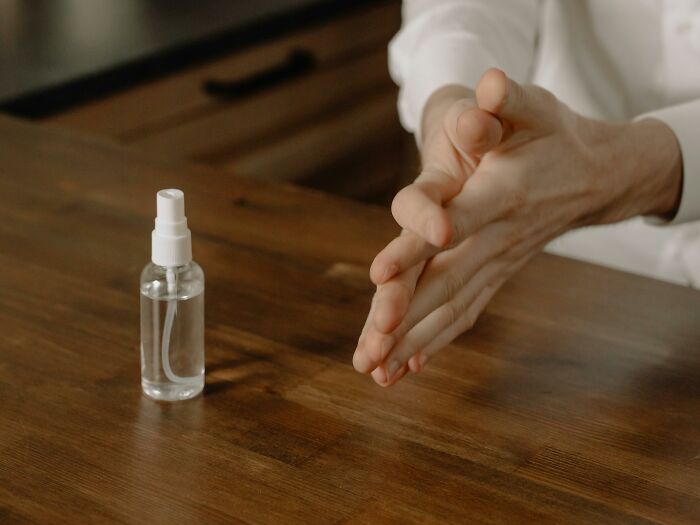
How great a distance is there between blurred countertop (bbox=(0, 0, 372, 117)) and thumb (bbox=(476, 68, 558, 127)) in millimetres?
904

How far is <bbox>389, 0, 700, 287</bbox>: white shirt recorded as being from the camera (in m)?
1.20

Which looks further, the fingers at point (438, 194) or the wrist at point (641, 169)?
the wrist at point (641, 169)

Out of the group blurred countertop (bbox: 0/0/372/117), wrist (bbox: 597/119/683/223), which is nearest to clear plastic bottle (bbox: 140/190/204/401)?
wrist (bbox: 597/119/683/223)

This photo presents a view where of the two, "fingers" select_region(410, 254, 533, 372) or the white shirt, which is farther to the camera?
the white shirt

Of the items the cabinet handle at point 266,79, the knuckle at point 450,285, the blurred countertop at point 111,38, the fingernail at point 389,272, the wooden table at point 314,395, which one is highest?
the fingernail at point 389,272

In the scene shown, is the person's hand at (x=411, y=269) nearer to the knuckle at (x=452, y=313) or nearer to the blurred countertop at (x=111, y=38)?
the knuckle at (x=452, y=313)

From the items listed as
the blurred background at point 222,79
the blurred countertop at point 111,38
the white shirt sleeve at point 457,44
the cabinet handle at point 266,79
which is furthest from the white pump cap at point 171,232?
the cabinet handle at point 266,79

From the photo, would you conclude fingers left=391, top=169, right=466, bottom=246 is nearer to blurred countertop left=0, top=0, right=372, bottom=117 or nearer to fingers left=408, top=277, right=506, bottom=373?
fingers left=408, top=277, right=506, bottom=373

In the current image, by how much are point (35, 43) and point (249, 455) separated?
4.00ft

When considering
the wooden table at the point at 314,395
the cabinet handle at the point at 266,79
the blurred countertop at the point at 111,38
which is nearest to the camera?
the wooden table at the point at 314,395

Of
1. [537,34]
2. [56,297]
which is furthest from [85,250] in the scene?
[537,34]

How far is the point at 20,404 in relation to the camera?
2.50 feet

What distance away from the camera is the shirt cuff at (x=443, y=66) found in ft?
3.74

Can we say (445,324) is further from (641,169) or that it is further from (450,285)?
(641,169)
